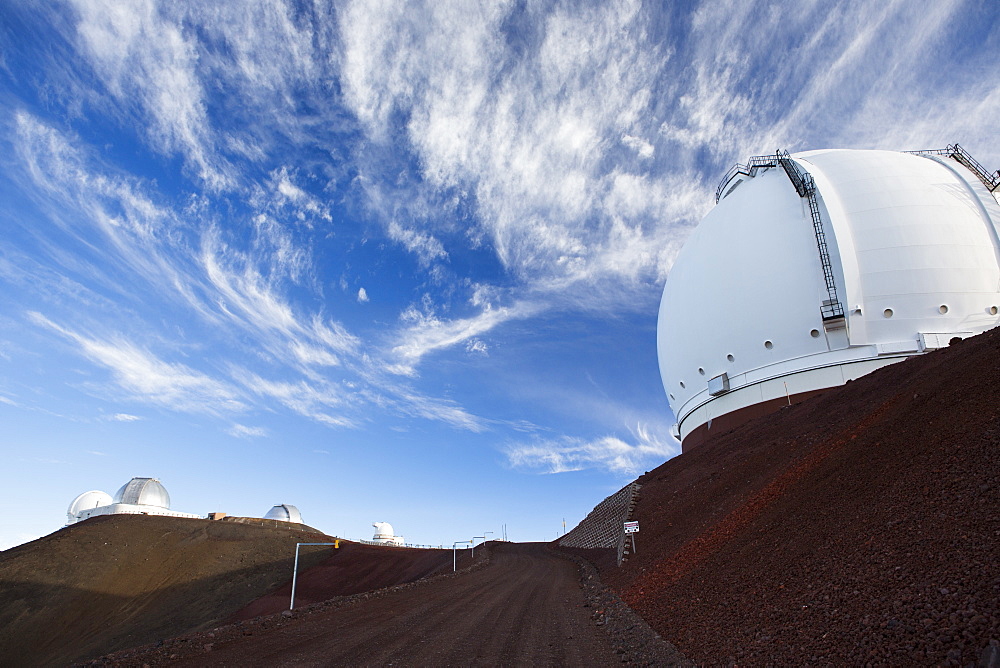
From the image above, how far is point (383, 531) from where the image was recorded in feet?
226

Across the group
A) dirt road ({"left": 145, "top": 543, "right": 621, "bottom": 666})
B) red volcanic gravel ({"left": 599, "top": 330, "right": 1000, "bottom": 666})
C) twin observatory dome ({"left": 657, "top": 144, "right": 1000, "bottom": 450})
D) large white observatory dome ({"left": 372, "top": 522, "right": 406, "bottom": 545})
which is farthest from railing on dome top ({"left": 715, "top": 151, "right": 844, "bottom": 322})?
large white observatory dome ({"left": 372, "top": 522, "right": 406, "bottom": 545})

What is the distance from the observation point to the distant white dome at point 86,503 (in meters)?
66.9

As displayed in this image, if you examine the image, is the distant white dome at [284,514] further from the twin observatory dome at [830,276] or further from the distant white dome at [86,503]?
the twin observatory dome at [830,276]

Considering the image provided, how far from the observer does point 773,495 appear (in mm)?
13477

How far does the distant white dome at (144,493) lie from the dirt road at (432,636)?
5833 cm

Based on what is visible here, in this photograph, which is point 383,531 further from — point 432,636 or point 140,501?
point 432,636

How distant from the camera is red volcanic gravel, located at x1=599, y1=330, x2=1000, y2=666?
223 inches

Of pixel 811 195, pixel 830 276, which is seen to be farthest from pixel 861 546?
pixel 811 195

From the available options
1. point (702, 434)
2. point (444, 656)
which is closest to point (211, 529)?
point (702, 434)

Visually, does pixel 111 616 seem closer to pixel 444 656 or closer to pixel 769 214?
pixel 444 656

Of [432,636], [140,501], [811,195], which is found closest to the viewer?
[432,636]

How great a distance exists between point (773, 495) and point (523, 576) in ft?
42.5

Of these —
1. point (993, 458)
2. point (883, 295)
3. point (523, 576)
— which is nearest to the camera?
point (993, 458)

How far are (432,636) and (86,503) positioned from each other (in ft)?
267
